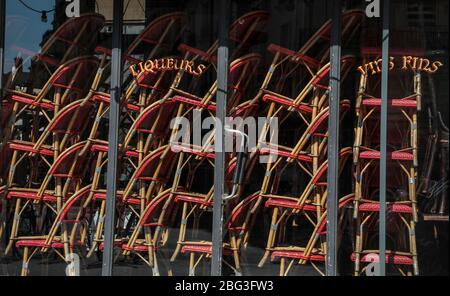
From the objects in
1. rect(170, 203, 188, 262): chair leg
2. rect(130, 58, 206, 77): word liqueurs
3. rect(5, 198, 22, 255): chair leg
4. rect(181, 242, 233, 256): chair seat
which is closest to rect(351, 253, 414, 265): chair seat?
rect(181, 242, 233, 256): chair seat

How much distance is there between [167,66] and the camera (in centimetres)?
664

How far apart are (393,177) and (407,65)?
956 mm

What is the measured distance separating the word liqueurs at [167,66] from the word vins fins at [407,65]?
4.63ft

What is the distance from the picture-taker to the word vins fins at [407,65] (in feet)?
21.0

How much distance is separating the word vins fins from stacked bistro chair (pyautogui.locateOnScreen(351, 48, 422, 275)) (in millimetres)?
35

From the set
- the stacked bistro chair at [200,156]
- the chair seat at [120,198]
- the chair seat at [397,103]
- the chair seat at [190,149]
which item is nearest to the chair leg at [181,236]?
the stacked bistro chair at [200,156]

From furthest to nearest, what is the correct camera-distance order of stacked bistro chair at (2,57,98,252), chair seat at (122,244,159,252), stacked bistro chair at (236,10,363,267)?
stacked bistro chair at (2,57,98,252)
chair seat at (122,244,159,252)
stacked bistro chair at (236,10,363,267)

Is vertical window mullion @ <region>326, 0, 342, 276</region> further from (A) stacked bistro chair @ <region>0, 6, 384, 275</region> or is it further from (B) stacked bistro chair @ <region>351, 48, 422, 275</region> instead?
(B) stacked bistro chair @ <region>351, 48, 422, 275</region>

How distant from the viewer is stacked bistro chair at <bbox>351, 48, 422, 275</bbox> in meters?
6.40
